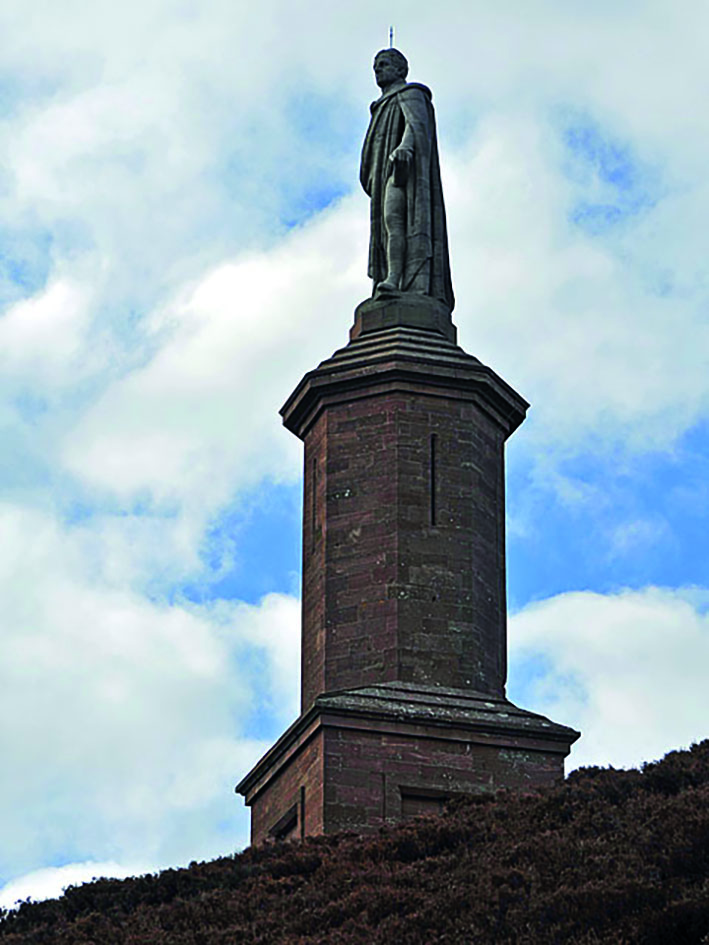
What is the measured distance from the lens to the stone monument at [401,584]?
36.8 metres

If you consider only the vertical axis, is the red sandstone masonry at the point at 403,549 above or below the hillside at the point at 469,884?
above

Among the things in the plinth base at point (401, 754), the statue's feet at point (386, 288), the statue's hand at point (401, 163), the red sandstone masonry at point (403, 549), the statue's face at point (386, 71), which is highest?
the statue's face at point (386, 71)

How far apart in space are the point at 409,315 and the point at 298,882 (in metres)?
11.7

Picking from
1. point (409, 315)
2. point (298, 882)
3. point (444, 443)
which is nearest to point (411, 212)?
point (409, 315)

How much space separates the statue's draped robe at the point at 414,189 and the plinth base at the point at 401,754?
7.99 metres

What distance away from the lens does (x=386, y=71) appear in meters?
44.6

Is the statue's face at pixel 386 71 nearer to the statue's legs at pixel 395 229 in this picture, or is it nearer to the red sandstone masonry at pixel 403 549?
the statue's legs at pixel 395 229

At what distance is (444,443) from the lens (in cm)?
4019

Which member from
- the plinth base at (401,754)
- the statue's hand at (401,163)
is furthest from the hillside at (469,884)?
the statue's hand at (401,163)

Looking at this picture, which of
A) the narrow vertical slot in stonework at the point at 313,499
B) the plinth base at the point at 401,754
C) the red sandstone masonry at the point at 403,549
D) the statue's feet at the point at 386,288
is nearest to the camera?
the plinth base at the point at 401,754

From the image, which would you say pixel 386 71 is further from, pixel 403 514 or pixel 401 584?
pixel 401 584

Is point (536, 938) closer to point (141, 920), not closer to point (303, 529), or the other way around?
point (141, 920)

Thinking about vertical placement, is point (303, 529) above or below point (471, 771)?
above

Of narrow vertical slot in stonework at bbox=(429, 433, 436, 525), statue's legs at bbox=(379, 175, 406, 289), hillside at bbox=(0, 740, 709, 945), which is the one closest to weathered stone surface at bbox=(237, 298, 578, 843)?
narrow vertical slot in stonework at bbox=(429, 433, 436, 525)
